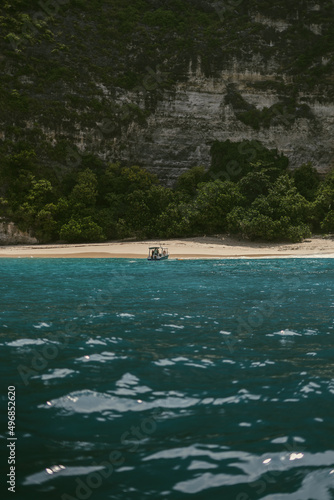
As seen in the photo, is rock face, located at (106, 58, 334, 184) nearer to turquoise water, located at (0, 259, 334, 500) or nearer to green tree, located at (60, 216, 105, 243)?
green tree, located at (60, 216, 105, 243)

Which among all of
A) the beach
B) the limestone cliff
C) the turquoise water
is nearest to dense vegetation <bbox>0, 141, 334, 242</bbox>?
the beach

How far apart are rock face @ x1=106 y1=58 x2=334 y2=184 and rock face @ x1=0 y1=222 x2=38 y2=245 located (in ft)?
66.9

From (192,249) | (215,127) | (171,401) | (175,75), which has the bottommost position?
(171,401)

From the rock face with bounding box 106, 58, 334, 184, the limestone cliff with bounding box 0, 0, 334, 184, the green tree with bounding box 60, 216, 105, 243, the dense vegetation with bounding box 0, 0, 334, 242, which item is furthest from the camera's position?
the rock face with bounding box 106, 58, 334, 184

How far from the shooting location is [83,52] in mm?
64812

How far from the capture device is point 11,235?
5125 centimetres

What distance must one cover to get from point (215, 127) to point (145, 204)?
766 inches

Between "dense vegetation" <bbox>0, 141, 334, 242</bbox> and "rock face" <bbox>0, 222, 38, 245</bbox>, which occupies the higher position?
"dense vegetation" <bbox>0, 141, 334, 242</bbox>

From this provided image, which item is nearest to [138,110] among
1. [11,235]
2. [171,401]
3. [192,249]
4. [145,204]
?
[145,204]

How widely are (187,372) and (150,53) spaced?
2619 inches

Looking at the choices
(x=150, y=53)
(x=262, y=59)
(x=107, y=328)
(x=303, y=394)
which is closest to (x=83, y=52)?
(x=150, y=53)

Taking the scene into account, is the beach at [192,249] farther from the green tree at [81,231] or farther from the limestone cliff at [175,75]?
the limestone cliff at [175,75]

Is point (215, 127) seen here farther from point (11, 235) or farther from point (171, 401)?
point (171, 401)

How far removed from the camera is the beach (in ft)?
134
